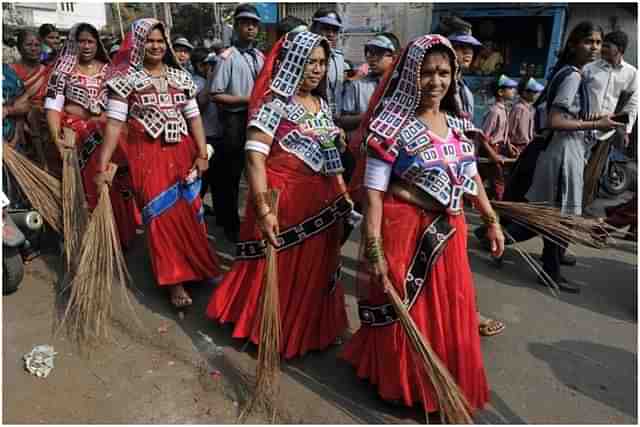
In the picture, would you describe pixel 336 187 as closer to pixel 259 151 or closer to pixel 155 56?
pixel 259 151

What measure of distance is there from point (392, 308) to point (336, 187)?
77 centimetres

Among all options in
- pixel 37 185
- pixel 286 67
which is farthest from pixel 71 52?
pixel 286 67

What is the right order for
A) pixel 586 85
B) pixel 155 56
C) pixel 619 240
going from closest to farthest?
pixel 155 56 → pixel 586 85 → pixel 619 240

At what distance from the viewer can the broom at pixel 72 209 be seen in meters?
3.48

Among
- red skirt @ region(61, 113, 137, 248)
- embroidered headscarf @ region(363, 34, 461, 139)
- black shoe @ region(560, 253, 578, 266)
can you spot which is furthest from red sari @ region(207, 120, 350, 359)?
black shoe @ region(560, 253, 578, 266)

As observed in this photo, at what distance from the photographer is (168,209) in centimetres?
320

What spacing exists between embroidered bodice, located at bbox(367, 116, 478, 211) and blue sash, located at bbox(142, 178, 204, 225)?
5.21ft

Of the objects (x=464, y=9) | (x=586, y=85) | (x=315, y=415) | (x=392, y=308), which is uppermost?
(x=464, y=9)

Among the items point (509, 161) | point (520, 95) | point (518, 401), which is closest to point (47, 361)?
point (518, 401)

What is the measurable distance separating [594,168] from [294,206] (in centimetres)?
265

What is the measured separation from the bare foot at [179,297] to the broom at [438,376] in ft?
5.37

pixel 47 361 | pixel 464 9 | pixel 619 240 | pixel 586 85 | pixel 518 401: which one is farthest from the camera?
pixel 464 9

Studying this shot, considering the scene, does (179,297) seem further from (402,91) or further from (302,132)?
(402,91)

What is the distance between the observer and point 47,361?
104 inches
